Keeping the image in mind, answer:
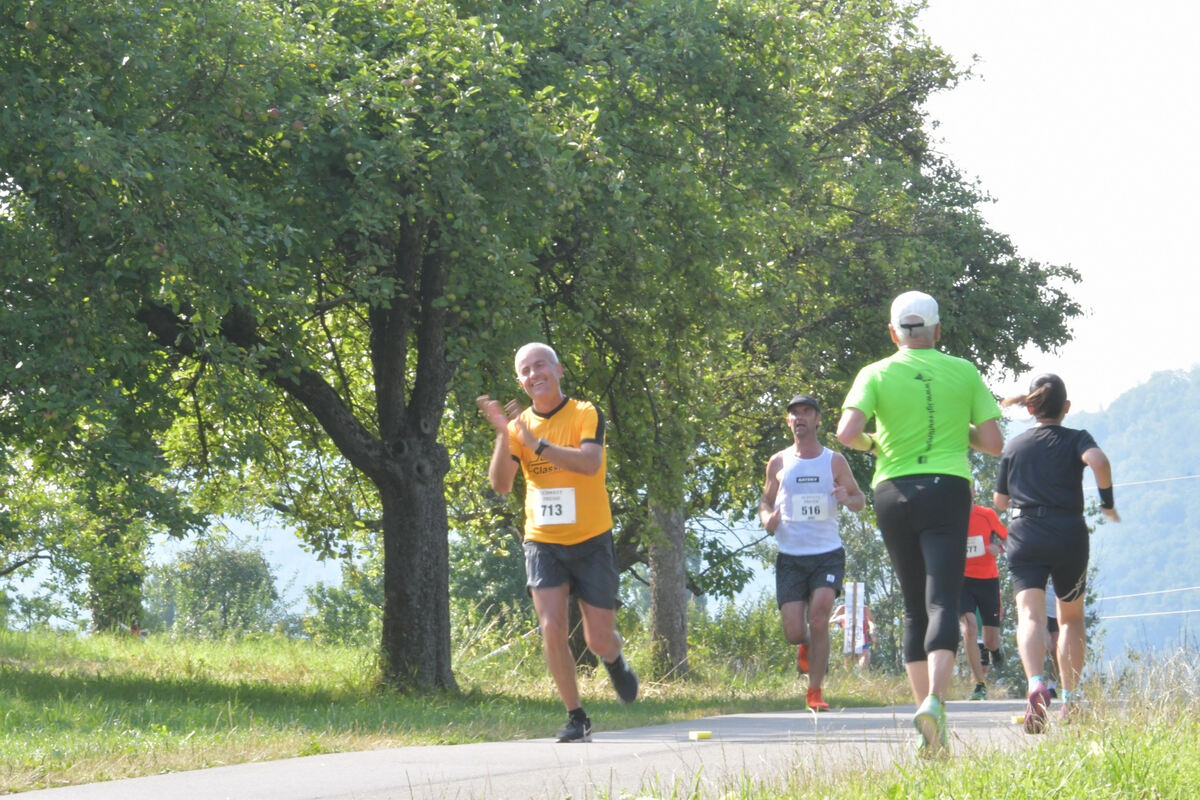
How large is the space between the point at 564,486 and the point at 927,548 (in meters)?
2.17

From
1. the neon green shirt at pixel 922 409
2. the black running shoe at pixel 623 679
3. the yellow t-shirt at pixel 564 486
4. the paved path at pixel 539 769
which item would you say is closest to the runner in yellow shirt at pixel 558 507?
Result: the yellow t-shirt at pixel 564 486

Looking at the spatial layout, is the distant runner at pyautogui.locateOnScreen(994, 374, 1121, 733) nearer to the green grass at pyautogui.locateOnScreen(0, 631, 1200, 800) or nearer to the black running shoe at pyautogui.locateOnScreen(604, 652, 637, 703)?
the green grass at pyautogui.locateOnScreen(0, 631, 1200, 800)

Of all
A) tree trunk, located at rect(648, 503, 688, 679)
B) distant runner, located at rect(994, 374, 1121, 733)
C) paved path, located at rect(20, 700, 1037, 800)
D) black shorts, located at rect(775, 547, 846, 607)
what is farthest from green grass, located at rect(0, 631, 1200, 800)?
tree trunk, located at rect(648, 503, 688, 679)

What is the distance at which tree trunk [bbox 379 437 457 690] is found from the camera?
14898 mm

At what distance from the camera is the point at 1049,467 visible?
8.93 meters

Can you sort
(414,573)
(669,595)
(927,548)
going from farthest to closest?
(669,595) → (414,573) → (927,548)

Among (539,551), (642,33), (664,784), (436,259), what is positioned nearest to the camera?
(664,784)

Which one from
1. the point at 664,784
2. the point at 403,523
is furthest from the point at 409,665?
the point at 664,784

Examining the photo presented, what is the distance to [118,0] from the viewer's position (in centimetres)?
1189

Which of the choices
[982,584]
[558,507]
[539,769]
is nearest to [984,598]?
[982,584]

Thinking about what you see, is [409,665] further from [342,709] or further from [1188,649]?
[1188,649]

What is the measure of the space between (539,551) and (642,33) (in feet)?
27.7

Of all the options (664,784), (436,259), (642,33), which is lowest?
(664,784)

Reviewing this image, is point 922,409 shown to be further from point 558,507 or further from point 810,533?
point 810,533
